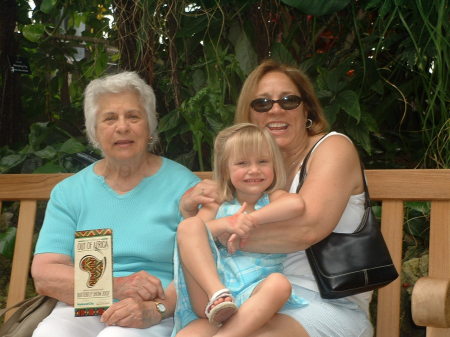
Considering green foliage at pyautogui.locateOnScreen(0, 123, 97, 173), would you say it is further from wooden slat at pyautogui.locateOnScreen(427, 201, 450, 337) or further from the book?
wooden slat at pyautogui.locateOnScreen(427, 201, 450, 337)

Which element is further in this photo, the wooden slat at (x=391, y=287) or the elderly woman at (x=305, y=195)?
the wooden slat at (x=391, y=287)

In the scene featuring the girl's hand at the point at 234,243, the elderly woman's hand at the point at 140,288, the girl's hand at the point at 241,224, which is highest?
the girl's hand at the point at 241,224

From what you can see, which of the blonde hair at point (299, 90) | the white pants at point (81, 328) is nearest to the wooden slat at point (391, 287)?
the blonde hair at point (299, 90)

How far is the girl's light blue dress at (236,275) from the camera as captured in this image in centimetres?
259

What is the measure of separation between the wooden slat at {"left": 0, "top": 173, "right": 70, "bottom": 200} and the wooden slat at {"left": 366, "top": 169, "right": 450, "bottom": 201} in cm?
129

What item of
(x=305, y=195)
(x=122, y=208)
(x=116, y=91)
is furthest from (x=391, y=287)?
(x=116, y=91)

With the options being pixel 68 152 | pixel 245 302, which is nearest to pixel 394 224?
pixel 245 302

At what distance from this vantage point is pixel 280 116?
3004mm

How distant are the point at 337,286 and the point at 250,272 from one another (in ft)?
0.93

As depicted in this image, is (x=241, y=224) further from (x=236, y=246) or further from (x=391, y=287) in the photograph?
(x=391, y=287)

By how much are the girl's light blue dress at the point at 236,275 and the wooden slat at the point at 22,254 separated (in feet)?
3.19

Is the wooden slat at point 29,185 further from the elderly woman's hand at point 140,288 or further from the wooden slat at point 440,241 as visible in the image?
the wooden slat at point 440,241

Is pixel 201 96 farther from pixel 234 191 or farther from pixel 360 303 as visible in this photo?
pixel 360 303

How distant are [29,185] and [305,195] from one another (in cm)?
130
